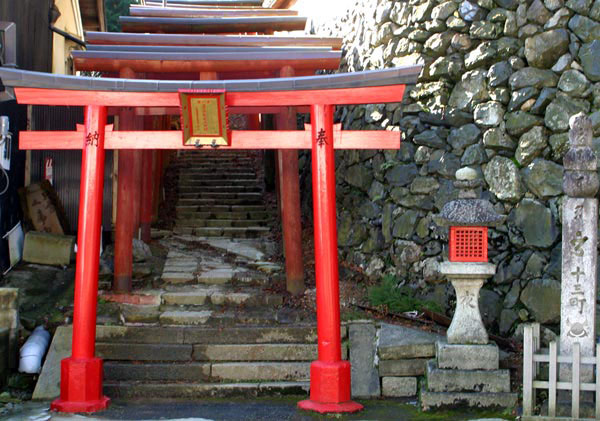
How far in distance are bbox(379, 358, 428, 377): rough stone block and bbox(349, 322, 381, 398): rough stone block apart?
0.49ft

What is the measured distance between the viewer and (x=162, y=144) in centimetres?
897

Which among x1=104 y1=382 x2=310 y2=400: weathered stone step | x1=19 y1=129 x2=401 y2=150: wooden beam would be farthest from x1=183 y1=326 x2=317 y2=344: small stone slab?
x1=19 y1=129 x2=401 y2=150: wooden beam

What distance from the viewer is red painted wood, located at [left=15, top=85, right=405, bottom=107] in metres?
8.88

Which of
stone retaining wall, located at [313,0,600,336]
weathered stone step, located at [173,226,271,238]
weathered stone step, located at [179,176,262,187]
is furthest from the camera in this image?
weathered stone step, located at [179,176,262,187]

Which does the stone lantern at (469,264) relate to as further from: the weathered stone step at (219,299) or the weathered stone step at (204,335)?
the weathered stone step at (219,299)

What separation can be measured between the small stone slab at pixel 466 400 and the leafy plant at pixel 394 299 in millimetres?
2272

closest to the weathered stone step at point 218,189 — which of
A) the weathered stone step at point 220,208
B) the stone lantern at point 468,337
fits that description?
the weathered stone step at point 220,208

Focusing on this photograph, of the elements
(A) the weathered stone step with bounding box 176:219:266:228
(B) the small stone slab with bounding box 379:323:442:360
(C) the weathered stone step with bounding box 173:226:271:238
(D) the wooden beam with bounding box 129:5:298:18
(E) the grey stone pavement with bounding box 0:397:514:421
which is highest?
(D) the wooden beam with bounding box 129:5:298:18

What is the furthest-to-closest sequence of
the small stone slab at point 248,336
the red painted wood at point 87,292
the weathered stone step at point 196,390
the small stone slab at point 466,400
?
1. the small stone slab at point 248,336
2. the weathered stone step at point 196,390
3. the red painted wood at point 87,292
4. the small stone slab at point 466,400

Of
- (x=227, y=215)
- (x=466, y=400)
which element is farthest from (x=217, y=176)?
(x=466, y=400)

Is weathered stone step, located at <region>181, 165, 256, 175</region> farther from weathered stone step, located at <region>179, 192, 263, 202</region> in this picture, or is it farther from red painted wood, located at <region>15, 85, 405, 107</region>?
red painted wood, located at <region>15, 85, 405, 107</region>

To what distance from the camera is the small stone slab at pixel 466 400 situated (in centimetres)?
827

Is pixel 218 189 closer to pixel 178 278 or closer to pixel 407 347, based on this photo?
pixel 178 278

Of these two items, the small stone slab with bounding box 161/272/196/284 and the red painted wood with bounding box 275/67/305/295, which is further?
the small stone slab with bounding box 161/272/196/284
